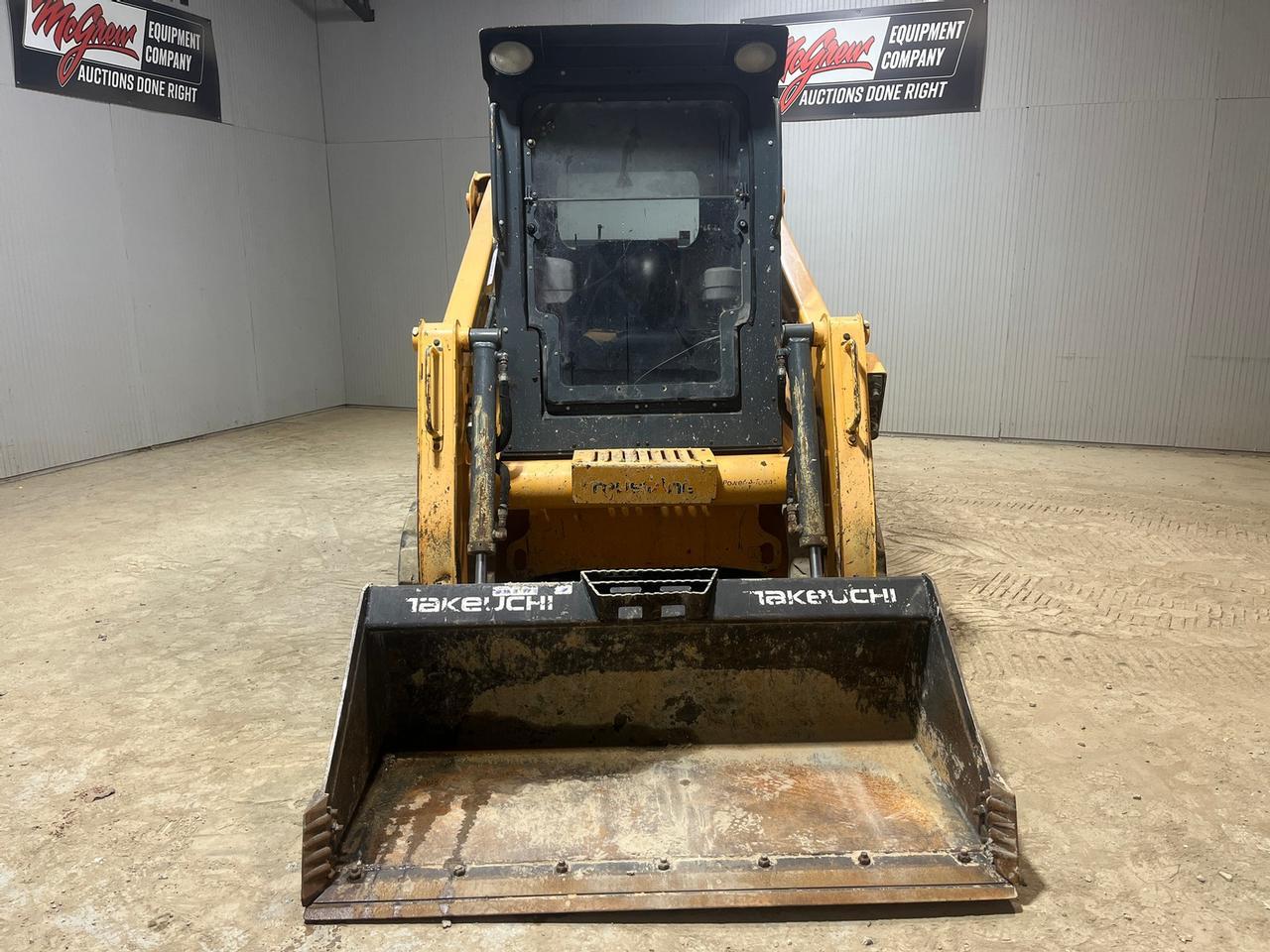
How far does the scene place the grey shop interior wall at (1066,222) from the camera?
7.80 meters

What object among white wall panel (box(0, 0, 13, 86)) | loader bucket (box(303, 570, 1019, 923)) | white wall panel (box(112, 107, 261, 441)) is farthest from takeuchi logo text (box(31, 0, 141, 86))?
loader bucket (box(303, 570, 1019, 923))

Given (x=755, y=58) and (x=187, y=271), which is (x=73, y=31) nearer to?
(x=187, y=271)

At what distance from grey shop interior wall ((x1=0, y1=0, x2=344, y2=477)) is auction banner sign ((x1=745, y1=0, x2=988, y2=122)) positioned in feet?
17.2

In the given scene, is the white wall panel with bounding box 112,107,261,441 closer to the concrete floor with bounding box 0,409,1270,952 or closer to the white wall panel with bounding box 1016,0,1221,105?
the concrete floor with bounding box 0,409,1270,952

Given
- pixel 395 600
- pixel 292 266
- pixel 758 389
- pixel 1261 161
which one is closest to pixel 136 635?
pixel 395 600

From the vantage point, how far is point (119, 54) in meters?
8.02

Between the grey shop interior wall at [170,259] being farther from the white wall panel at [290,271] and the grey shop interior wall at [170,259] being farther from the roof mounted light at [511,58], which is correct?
the roof mounted light at [511,58]

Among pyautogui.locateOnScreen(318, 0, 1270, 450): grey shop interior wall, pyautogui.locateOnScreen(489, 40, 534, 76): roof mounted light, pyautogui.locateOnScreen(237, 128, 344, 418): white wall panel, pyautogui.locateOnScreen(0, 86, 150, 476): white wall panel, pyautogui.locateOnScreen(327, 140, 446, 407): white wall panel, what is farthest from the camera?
pyautogui.locateOnScreen(327, 140, 446, 407): white wall panel

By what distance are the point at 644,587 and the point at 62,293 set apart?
7.07m

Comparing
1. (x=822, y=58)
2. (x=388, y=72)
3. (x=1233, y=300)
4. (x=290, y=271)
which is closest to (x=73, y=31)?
(x=290, y=271)

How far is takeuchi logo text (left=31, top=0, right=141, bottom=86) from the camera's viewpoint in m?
7.29

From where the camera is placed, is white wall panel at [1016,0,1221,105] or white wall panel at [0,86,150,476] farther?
white wall panel at [1016,0,1221,105]

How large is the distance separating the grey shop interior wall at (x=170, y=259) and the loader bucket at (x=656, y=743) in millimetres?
6275

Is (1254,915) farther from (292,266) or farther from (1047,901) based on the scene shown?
(292,266)
